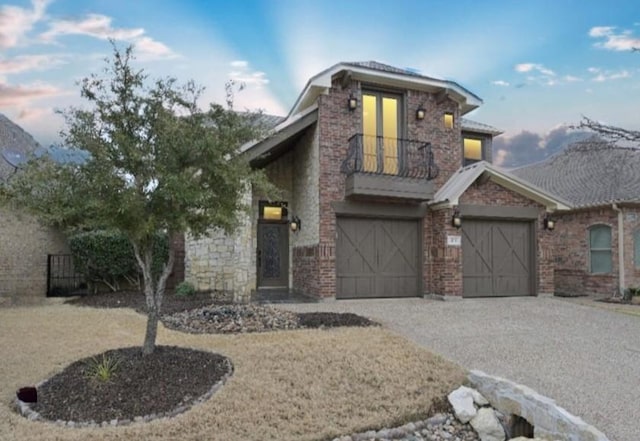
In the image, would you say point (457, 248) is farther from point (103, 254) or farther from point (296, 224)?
point (103, 254)

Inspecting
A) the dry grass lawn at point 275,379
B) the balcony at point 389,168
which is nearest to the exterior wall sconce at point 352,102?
the balcony at point 389,168

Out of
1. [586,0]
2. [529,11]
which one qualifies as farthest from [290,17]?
[586,0]

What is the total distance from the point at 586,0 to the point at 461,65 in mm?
3240

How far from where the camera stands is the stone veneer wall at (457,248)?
447 inches

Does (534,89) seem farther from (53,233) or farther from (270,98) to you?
(53,233)

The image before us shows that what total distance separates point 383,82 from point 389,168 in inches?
94.6

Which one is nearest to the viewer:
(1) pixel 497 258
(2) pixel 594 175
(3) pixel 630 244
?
(1) pixel 497 258

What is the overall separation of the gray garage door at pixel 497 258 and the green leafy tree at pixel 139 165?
28.3ft

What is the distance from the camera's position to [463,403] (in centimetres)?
442

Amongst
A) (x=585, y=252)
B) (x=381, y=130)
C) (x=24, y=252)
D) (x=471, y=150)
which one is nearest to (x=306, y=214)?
(x=381, y=130)

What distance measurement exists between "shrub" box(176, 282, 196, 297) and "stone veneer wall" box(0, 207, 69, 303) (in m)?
3.95

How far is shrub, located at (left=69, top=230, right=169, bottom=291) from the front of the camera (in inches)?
460

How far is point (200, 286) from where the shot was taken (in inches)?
476

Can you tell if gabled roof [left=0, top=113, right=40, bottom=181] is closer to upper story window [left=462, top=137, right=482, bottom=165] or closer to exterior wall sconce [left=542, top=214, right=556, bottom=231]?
upper story window [left=462, top=137, right=482, bottom=165]
